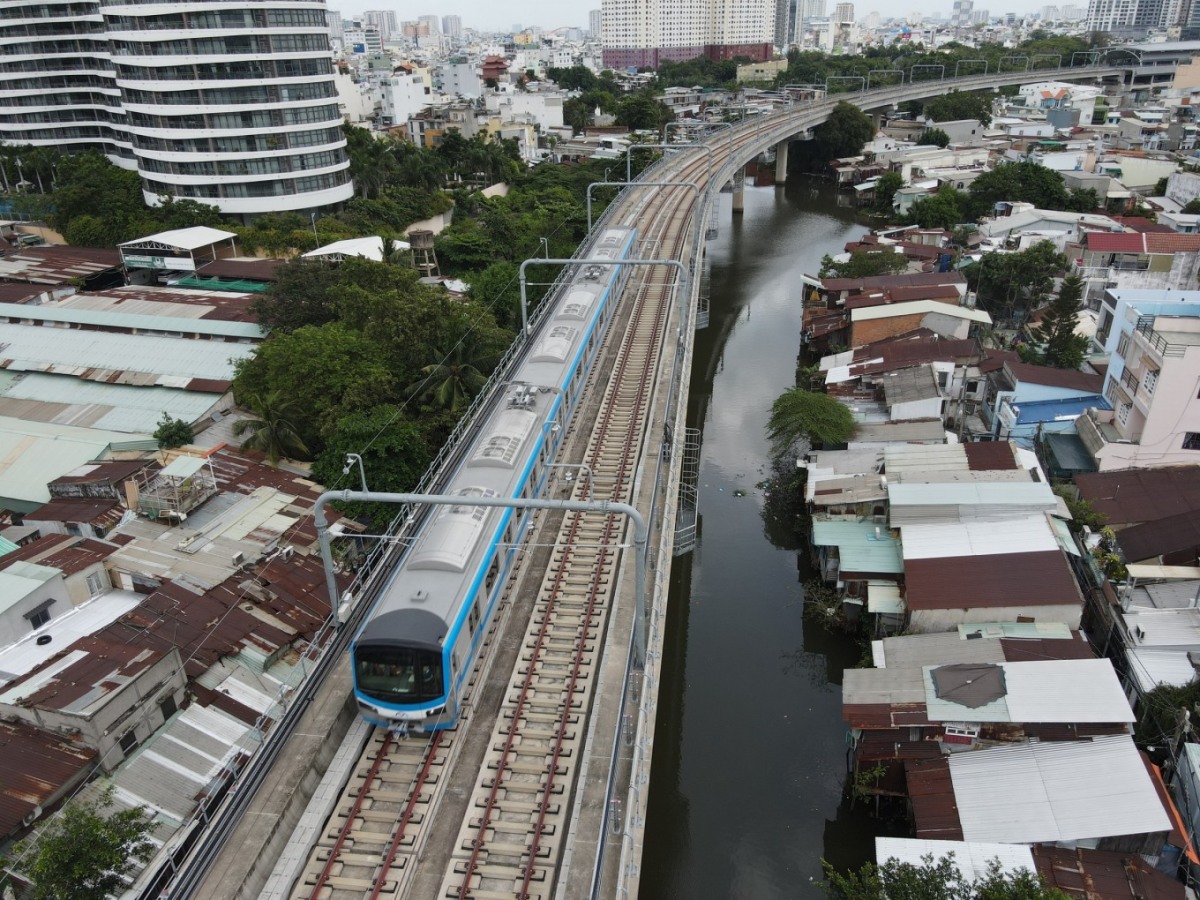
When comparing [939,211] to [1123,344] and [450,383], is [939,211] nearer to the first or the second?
[1123,344]

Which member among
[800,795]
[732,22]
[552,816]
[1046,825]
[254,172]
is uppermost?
[732,22]

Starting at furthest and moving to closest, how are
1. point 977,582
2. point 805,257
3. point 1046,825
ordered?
point 805,257, point 977,582, point 1046,825

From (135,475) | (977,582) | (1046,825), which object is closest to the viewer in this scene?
(1046,825)

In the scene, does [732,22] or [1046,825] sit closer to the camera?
[1046,825]

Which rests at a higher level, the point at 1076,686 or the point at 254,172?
the point at 254,172

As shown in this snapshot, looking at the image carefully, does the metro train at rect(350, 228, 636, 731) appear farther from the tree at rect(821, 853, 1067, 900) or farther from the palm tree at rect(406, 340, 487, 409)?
the tree at rect(821, 853, 1067, 900)

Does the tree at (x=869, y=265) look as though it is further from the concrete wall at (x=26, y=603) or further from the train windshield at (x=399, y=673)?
the concrete wall at (x=26, y=603)

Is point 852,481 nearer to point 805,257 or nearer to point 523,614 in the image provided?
point 523,614

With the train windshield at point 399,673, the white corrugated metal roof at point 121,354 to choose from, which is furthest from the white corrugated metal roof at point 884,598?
the white corrugated metal roof at point 121,354

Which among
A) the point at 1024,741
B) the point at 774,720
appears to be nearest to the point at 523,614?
the point at 774,720
